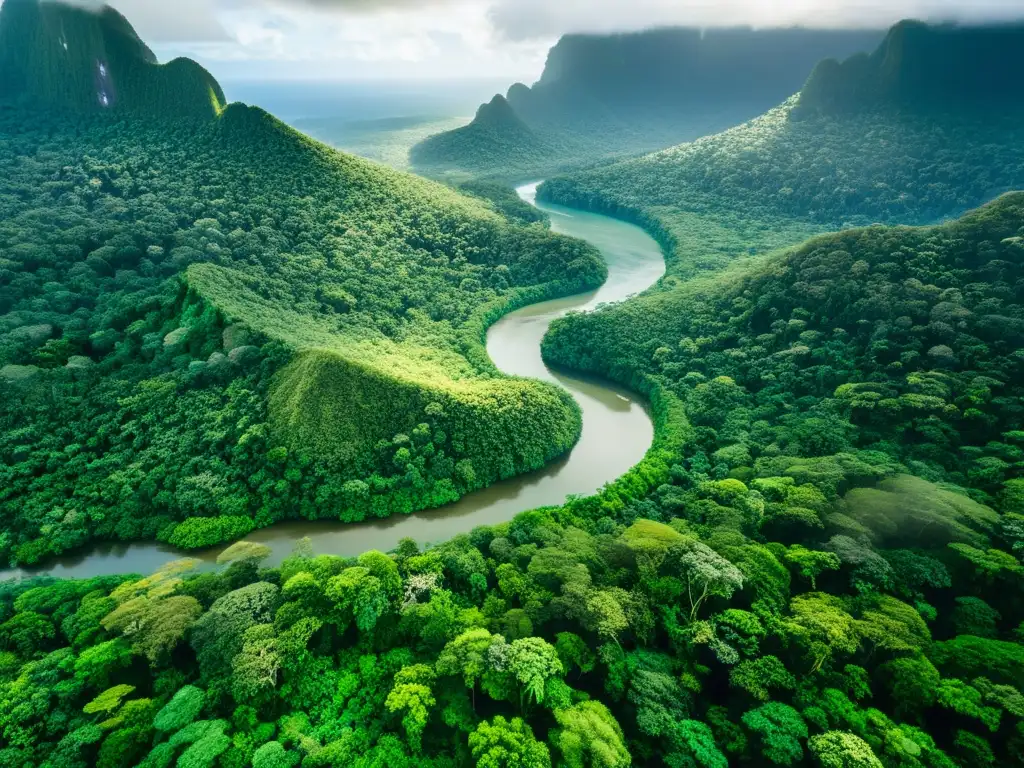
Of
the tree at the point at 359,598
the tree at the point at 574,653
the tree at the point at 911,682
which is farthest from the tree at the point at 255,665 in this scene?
the tree at the point at 911,682

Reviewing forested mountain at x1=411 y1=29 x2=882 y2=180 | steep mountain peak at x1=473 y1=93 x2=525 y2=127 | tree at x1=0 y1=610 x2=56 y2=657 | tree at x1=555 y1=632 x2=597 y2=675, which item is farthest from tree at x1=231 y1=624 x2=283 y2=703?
forested mountain at x1=411 y1=29 x2=882 y2=180

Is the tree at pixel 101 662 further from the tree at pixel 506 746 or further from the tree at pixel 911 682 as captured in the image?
the tree at pixel 911 682

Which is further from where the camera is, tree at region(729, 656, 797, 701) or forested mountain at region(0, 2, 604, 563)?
forested mountain at region(0, 2, 604, 563)

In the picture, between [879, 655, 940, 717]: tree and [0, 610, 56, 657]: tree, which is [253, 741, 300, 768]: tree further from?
[879, 655, 940, 717]: tree

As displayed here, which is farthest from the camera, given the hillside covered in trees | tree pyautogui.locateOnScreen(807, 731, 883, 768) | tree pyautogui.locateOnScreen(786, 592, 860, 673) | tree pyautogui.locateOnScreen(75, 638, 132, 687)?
the hillside covered in trees

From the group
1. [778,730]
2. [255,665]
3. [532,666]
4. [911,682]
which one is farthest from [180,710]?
[911,682]

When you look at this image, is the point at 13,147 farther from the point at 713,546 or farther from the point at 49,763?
the point at 713,546

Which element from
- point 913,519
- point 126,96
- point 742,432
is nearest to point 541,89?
point 126,96
